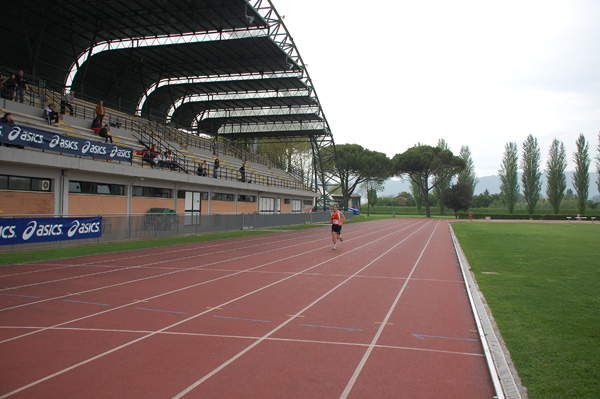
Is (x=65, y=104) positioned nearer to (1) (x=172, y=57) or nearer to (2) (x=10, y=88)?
(2) (x=10, y=88)

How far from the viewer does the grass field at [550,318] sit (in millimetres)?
4422

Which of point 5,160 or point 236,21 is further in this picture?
point 236,21

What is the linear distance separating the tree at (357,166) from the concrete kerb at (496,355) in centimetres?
6812

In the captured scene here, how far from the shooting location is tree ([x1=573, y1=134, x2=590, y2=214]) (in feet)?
225

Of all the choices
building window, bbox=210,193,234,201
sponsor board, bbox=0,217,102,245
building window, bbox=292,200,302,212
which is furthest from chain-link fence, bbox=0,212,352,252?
building window, bbox=292,200,302,212

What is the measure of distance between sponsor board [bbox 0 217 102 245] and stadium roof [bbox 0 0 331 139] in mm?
15374


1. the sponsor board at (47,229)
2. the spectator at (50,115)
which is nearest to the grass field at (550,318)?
the sponsor board at (47,229)

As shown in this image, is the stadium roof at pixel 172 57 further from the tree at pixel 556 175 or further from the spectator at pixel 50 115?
the tree at pixel 556 175

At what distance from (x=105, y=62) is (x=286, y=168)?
3262cm

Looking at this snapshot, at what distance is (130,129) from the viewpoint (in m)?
29.9

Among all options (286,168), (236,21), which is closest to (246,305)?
(236,21)

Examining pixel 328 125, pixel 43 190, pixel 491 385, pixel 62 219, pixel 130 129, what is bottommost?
pixel 491 385

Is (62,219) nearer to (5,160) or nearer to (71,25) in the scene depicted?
(5,160)

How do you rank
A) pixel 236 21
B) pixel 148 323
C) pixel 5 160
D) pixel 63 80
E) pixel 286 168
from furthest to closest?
pixel 286 168
pixel 63 80
pixel 236 21
pixel 5 160
pixel 148 323
